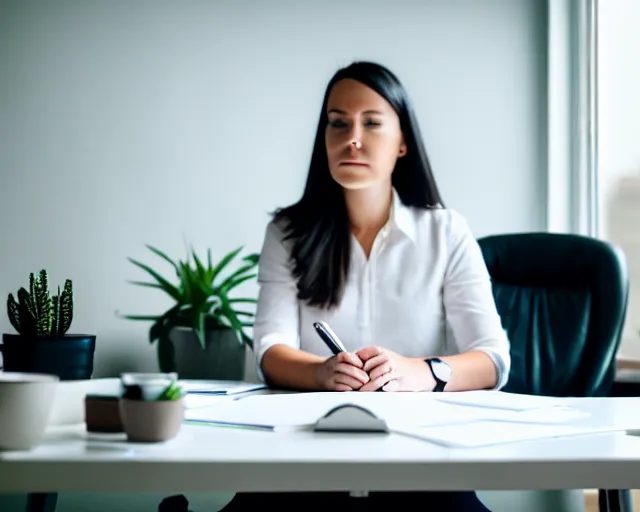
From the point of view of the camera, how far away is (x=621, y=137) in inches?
112

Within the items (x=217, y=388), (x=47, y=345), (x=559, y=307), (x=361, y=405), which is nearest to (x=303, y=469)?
(x=361, y=405)

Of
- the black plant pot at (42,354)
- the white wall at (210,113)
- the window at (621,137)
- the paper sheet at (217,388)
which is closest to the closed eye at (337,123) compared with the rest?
the paper sheet at (217,388)

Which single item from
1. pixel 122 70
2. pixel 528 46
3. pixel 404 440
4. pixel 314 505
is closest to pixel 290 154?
pixel 122 70

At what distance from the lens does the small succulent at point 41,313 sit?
3.48ft

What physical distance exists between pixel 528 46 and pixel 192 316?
166cm

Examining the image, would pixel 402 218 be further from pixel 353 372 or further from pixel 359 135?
pixel 353 372

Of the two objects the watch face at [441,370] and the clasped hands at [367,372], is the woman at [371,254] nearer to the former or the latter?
the watch face at [441,370]

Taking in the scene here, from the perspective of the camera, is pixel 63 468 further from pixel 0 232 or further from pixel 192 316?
pixel 0 232

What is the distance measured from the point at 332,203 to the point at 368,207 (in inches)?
3.4

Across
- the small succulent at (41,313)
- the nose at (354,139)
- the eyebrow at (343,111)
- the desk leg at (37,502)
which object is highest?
the eyebrow at (343,111)

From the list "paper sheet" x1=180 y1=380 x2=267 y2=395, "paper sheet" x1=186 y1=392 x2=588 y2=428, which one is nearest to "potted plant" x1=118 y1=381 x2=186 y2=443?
"paper sheet" x1=186 y1=392 x2=588 y2=428

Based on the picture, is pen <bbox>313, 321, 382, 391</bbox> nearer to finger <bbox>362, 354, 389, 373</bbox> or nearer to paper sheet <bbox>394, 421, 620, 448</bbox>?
finger <bbox>362, 354, 389, 373</bbox>

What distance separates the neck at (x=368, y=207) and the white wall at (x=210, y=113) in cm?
122

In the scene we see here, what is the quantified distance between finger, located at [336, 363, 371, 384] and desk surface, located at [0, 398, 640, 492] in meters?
0.56
